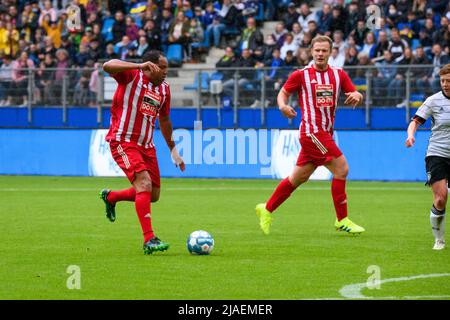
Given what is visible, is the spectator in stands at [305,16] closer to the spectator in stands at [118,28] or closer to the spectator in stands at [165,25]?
the spectator in stands at [165,25]

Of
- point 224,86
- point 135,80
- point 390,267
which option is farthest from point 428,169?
point 224,86

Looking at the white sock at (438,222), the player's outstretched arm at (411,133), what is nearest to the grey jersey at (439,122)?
the player's outstretched arm at (411,133)

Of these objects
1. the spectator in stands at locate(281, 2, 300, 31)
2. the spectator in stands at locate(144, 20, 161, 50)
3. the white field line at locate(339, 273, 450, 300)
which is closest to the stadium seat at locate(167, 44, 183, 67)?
the spectator in stands at locate(144, 20, 161, 50)

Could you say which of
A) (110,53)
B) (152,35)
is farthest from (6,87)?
(152,35)

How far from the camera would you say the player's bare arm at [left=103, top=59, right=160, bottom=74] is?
10.1m

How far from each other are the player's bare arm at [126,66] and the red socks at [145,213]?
1257 mm

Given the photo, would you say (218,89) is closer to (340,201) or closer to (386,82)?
(386,82)

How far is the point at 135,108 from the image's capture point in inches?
435

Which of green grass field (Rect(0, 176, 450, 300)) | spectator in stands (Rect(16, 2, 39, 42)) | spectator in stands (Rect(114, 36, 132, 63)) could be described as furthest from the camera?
spectator in stands (Rect(16, 2, 39, 42))

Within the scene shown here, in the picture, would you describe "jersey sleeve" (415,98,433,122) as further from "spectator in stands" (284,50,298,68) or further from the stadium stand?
"spectator in stands" (284,50,298,68)

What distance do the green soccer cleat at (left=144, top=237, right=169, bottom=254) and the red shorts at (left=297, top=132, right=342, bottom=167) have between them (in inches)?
117

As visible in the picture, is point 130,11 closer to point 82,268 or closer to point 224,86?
point 224,86

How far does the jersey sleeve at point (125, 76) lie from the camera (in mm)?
10810

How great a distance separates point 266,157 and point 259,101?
1757mm
